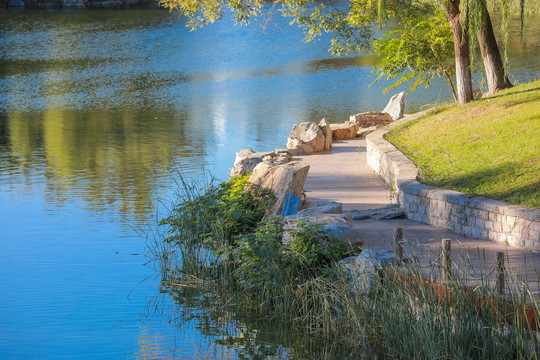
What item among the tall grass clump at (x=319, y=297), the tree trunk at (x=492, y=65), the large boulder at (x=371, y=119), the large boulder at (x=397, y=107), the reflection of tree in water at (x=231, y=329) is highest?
the tree trunk at (x=492, y=65)

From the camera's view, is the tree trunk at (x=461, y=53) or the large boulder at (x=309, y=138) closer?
the tree trunk at (x=461, y=53)

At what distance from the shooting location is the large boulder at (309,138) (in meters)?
13.8

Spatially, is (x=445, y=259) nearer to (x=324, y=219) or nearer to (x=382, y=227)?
(x=324, y=219)

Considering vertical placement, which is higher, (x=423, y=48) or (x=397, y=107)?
(x=423, y=48)

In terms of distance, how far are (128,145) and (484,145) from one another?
1026 centimetres

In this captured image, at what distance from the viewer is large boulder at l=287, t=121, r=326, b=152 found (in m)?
13.8

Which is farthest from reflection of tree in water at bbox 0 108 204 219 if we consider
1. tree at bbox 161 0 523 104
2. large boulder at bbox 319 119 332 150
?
tree at bbox 161 0 523 104

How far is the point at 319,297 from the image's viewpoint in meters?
6.22

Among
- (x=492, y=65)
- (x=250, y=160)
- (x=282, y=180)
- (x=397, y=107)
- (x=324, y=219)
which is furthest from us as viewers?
(x=397, y=107)

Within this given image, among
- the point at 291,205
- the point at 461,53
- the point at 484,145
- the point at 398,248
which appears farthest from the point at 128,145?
the point at 398,248

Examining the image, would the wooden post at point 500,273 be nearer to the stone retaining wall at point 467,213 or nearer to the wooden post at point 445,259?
the wooden post at point 445,259

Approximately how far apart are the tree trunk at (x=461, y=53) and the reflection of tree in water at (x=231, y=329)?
8141mm

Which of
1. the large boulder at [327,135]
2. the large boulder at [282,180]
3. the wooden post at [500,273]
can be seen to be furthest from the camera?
the large boulder at [327,135]

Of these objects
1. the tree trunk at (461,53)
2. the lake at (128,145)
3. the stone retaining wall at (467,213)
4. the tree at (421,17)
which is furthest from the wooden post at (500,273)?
the tree trunk at (461,53)
